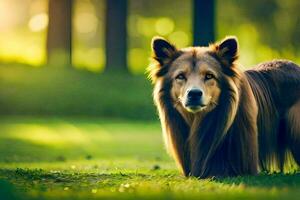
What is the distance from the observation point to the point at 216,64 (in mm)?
12188

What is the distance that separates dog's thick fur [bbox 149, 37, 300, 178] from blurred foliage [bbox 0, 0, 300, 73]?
2263 cm

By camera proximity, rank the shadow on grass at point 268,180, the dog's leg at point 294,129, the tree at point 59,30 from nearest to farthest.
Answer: the shadow on grass at point 268,180 < the dog's leg at point 294,129 < the tree at point 59,30

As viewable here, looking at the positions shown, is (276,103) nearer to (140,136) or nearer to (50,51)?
(140,136)

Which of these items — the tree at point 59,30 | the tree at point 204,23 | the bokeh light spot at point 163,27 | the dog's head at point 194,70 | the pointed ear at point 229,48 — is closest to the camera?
the dog's head at point 194,70

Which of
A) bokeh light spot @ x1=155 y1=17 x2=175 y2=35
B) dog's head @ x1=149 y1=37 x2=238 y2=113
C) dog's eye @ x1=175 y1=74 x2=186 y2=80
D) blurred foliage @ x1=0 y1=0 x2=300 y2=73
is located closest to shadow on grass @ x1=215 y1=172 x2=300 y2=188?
dog's head @ x1=149 y1=37 x2=238 y2=113

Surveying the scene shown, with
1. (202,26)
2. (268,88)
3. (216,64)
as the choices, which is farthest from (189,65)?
(202,26)

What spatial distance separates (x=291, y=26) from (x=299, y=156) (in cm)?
2522

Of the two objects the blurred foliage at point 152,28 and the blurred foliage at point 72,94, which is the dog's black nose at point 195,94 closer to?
the blurred foliage at point 72,94

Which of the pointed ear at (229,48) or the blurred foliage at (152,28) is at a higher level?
the blurred foliage at (152,28)

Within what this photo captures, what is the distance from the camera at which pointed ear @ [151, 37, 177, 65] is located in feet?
40.7

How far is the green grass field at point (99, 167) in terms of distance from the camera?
10031mm

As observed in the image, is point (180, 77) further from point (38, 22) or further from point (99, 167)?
point (38, 22)

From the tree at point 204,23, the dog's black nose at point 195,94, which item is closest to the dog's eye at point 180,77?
the dog's black nose at point 195,94

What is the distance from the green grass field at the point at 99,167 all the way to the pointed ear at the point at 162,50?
152 centimetres
